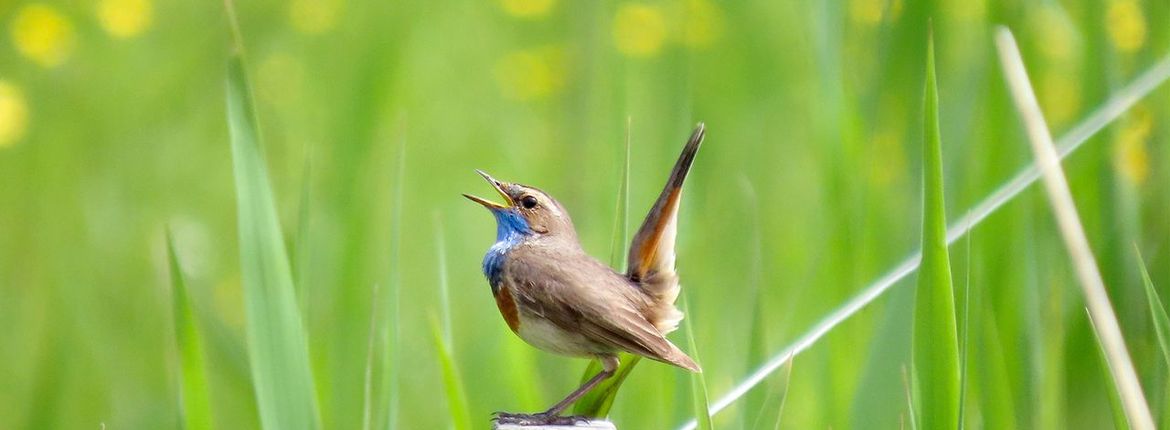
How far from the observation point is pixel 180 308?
6.94 ft

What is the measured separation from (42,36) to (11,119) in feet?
1.90

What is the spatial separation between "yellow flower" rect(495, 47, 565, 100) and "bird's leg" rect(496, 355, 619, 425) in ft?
14.4

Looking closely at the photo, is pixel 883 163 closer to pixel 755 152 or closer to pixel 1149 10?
pixel 1149 10

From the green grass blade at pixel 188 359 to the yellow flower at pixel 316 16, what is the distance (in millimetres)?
4679

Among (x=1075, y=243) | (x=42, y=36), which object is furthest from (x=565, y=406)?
(x=42, y=36)

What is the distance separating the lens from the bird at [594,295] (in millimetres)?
1949

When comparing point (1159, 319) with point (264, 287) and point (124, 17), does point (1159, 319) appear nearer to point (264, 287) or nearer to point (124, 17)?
point (264, 287)

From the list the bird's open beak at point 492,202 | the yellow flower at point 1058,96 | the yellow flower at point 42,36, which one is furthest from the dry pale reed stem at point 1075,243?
the yellow flower at point 42,36

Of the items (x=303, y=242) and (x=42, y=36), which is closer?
(x=303, y=242)

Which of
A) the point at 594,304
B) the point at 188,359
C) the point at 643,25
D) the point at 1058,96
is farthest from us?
the point at 643,25

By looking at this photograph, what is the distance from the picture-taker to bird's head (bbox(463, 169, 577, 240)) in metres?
2.27

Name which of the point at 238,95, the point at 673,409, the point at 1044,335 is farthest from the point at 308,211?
the point at 1044,335

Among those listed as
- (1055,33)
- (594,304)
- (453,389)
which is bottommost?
(453,389)

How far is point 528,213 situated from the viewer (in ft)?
7.43
